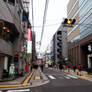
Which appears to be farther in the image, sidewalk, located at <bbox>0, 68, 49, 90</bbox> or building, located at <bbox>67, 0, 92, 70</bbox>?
building, located at <bbox>67, 0, 92, 70</bbox>

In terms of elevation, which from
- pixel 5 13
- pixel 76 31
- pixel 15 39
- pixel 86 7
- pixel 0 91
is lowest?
pixel 0 91

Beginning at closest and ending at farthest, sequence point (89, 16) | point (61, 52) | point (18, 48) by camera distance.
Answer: point (18, 48) < point (89, 16) < point (61, 52)

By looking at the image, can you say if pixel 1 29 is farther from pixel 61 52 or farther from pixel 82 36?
pixel 61 52

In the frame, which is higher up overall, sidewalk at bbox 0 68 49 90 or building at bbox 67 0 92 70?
building at bbox 67 0 92 70

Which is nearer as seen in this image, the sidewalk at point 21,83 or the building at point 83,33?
the sidewalk at point 21,83

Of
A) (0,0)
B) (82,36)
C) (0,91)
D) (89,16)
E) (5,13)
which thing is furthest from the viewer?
(82,36)

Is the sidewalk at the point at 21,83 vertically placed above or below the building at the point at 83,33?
below

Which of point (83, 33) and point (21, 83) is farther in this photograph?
point (83, 33)

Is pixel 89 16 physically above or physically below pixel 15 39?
above

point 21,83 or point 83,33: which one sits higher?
point 83,33

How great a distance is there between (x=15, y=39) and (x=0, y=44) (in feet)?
30.3

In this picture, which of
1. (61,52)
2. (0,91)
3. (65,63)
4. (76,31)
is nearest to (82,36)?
(76,31)

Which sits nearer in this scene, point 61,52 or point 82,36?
point 82,36

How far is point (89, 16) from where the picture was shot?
36.0 meters
